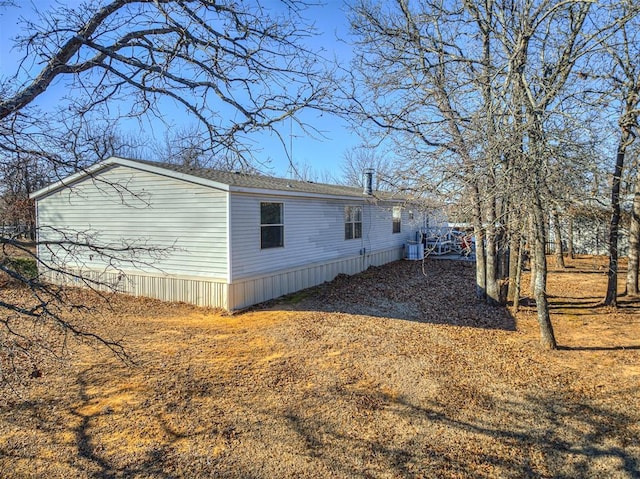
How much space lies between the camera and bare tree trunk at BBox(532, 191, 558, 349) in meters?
5.88

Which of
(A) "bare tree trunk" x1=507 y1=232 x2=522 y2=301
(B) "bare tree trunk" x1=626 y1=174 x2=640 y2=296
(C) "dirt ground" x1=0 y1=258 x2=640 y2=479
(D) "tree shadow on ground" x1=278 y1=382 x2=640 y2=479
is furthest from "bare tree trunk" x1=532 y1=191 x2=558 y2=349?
(B) "bare tree trunk" x1=626 y1=174 x2=640 y2=296

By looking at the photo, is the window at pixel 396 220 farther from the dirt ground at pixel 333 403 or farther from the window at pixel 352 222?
the dirt ground at pixel 333 403

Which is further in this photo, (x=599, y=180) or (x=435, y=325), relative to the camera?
(x=435, y=325)

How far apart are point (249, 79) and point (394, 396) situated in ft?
12.4

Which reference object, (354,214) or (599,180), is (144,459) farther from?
(354,214)

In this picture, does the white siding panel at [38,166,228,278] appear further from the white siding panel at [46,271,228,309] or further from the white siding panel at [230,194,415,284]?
the white siding panel at [230,194,415,284]

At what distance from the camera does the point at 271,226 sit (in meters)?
9.92

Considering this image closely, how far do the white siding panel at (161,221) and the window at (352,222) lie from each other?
5.72m

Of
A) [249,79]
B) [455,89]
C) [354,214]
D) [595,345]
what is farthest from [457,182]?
[354,214]

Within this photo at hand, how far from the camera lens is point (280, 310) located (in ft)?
29.2

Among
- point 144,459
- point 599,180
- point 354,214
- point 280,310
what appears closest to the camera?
point 144,459

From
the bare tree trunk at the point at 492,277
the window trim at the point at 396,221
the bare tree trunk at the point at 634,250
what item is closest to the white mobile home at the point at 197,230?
the bare tree trunk at the point at 492,277

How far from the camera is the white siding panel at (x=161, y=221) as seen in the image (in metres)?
8.87

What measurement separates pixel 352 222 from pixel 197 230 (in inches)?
250
